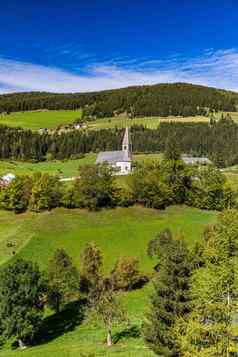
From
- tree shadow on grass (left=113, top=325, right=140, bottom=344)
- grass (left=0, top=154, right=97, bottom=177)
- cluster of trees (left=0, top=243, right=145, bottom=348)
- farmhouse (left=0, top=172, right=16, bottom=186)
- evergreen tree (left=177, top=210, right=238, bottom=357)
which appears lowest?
tree shadow on grass (left=113, top=325, right=140, bottom=344)

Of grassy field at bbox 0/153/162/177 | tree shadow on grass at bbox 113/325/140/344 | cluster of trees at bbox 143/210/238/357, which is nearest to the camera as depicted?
cluster of trees at bbox 143/210/238/357

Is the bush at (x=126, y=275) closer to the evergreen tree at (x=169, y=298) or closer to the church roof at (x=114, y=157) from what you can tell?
the evergreen tree at (x=169, y=298)

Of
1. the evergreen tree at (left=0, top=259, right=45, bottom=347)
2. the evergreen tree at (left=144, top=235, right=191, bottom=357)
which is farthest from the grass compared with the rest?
the evergreen tree at (left=144, top=235, right=191, bottom=357)

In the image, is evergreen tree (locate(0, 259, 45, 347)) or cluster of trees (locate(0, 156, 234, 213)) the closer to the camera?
evergreen tree (locate(0, 259, 45, 347))

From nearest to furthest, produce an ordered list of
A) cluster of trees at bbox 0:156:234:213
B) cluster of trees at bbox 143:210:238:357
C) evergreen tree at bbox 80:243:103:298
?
cluster of trees at bbox 143:210:238:357, evergreen tree at bbox 80:243:103:298, cluster of trees at bbox 0:156:234:213

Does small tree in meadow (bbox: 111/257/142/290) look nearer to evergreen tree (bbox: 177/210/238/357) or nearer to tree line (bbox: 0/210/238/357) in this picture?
tree line (bbox: 0/210/238/357)

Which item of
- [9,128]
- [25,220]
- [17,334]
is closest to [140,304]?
[17,334]

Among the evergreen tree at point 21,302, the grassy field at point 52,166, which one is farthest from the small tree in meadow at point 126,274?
the grassy field at point 52,166
